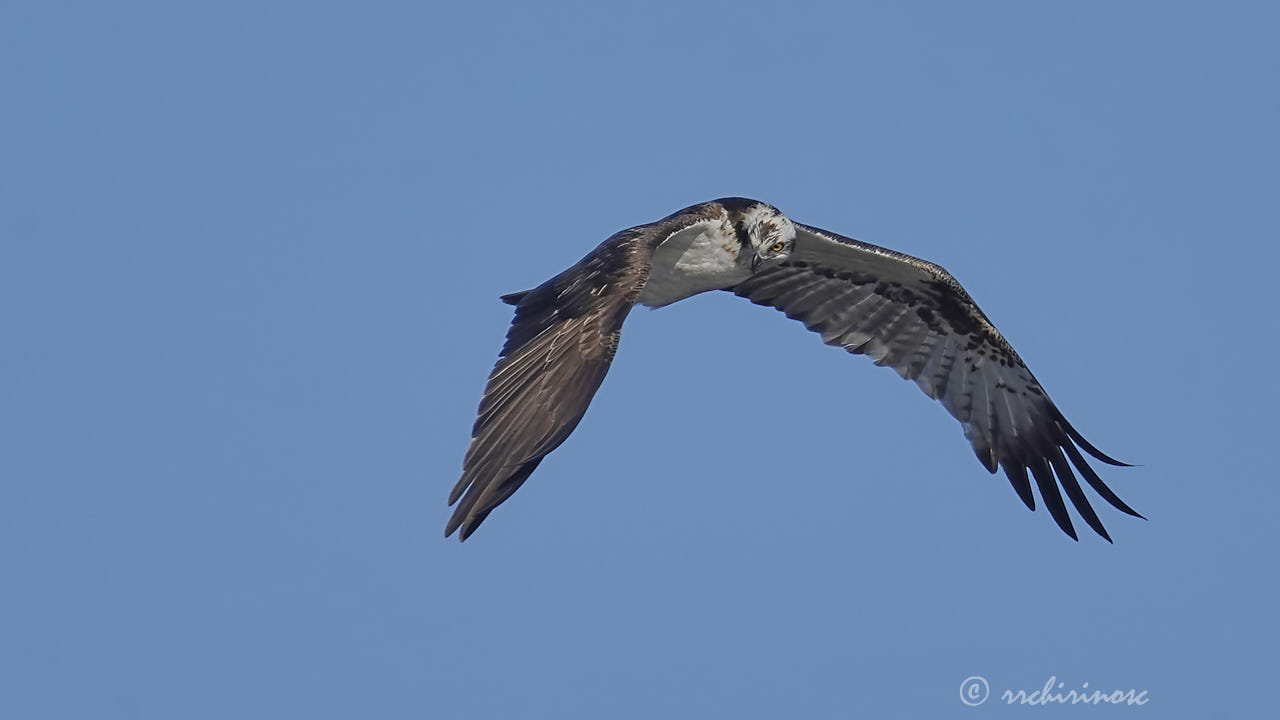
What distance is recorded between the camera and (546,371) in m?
9.27

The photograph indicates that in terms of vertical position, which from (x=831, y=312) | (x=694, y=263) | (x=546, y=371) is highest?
(x=831, y=312)

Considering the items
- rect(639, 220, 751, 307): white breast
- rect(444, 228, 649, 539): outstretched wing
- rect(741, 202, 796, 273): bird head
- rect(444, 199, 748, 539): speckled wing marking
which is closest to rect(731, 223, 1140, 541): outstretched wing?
rect(741, 202, 796, 273): bird head

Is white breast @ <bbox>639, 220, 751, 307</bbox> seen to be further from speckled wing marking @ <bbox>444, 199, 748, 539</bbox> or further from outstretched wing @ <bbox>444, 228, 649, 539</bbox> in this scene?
outstretched wing @ <bbox>444, 228, 649, 539</bbox>

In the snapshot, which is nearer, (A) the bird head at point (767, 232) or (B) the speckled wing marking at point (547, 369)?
(B) the speckled wing marking at point (547, 369)

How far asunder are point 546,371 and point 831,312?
5.16m

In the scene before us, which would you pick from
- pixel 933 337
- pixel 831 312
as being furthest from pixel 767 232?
pixel 933 337

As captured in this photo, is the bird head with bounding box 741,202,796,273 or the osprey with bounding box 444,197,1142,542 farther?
the bird head with bounding box 741,202,796,273

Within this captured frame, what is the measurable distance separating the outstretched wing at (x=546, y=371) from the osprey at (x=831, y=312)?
0.02 meters

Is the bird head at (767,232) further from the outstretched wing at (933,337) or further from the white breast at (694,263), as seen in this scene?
the outstretched wing at (933,337)

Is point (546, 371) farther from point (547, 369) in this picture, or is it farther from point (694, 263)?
point (694, 263)

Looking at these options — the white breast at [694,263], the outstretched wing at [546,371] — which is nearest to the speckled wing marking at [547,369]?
the outstretched wing at [546,371]

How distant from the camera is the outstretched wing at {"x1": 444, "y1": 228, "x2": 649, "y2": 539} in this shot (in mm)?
8508

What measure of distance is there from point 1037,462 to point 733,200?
145 inches

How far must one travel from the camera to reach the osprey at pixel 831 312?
32.2 feet
